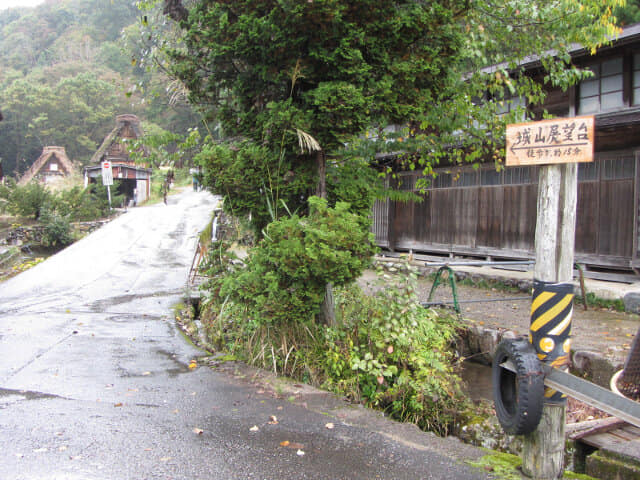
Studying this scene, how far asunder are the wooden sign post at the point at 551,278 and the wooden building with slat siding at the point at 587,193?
12.7 ft

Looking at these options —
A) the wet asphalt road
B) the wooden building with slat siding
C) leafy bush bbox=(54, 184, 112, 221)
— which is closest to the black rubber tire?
the wet asphalt road

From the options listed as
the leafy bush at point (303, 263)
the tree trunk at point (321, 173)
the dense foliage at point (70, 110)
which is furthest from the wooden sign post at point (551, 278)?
the dense foliage at point (70, 110)

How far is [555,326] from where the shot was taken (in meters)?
3.20

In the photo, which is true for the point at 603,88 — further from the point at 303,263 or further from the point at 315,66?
the point at 303,263

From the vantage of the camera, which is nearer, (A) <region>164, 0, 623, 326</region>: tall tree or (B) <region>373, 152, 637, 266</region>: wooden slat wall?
(A) <region>164, 0, 623, 326</region>: tall tree

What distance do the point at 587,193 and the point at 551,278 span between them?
25.5ft

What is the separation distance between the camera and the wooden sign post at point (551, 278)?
125 inches

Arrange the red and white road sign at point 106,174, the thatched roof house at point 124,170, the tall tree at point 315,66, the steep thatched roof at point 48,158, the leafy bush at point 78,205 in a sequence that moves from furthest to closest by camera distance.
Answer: the steep thatched roof at point 48,158
the thatched roof house at point 124,170
the red and white road sign at point 106,174
the leafy bush at point 78,205
the tall tree at point 315,66

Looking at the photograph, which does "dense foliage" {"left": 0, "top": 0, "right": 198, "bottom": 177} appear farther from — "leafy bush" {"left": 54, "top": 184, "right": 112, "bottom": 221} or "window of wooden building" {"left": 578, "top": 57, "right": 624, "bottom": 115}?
"window of wooden building" {"left": 578, "top": 57, "right": 624, "bottom": 115}

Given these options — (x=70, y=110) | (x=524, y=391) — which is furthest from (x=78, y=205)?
(x=70, y=110)

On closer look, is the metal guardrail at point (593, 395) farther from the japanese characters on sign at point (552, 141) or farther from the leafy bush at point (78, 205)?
the leafy bush at point (78, 205)

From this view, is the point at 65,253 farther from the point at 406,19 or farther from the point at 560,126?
the point at 560,126

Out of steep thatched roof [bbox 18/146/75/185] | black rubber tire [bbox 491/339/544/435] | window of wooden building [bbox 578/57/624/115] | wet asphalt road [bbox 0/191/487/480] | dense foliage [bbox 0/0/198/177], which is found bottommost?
wet asphalt road [bbox 0/191/487/480]

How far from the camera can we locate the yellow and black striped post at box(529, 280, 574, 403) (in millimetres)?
3199
